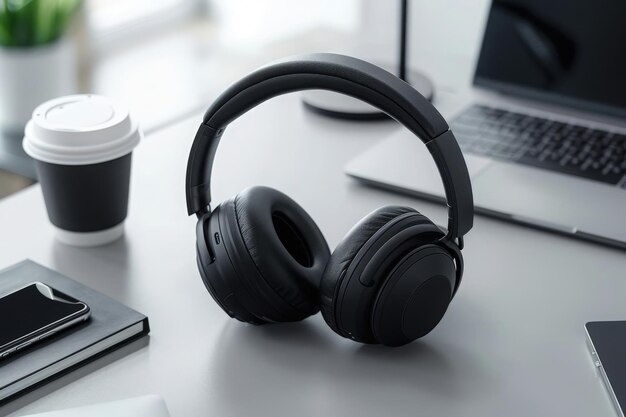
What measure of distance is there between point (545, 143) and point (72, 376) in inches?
24.7

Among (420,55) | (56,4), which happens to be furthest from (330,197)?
(56,4)

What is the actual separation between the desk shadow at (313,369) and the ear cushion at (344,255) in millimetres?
37

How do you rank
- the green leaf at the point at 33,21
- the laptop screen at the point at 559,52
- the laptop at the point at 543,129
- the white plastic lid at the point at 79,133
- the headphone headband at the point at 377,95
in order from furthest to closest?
the green leaf at the point at 33,21 → the laptop screen at the point at 559,52 → the laptop at the point at 543,129 → the white plastic lid at the point at 79,133 → the headphone headband at the point at 377,95

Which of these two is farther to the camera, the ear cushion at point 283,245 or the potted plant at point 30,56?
the potted plant at point 30,56

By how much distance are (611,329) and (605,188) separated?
255 mm

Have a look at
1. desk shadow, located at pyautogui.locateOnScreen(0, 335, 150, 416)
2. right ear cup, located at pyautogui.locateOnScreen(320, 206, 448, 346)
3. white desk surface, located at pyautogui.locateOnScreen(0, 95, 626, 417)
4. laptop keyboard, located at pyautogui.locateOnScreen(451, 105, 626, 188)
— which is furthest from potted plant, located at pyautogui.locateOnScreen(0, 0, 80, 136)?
right ear cup, located at pyautogui.locateOnScreen(320, 206, 448, 346)

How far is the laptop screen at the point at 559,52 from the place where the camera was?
116cm

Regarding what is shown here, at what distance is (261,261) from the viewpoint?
0.70 metres

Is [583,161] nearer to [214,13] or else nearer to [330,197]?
[330,197]

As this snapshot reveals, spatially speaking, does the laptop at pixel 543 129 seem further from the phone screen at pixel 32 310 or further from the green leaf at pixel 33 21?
the green leaf at pixel 33 21

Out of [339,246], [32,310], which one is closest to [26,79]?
[32,310]

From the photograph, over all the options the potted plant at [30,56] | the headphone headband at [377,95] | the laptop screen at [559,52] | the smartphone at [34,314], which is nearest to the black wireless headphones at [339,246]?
the headphone headband at [377,95]

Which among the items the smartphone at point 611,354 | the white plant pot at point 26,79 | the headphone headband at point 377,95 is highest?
the headphone headband at point 377,95

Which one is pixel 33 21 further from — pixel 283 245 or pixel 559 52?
pixel 283 245
